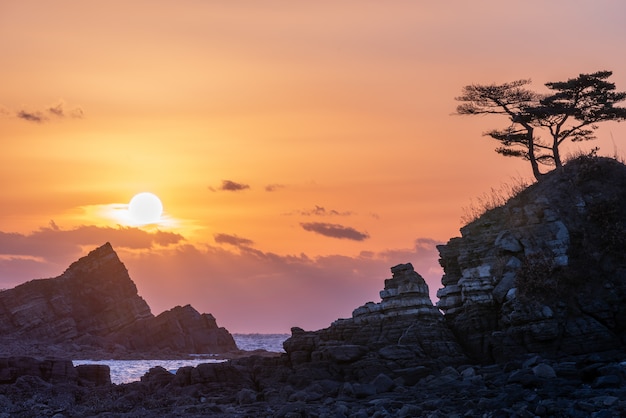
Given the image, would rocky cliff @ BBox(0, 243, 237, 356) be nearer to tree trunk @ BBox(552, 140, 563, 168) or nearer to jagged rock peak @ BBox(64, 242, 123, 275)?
jagged rock peak @ BBox(64, 242, 123, 275)

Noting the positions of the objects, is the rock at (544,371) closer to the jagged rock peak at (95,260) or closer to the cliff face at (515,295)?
the cliff face at (515,295)

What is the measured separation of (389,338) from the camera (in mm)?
43969

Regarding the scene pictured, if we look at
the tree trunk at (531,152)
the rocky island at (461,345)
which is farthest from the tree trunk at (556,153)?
the rocky island at (461,345)

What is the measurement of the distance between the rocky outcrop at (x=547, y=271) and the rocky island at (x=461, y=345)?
74 millimetres

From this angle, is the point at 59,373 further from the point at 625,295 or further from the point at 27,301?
the point at 27,301

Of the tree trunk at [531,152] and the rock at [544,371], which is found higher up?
the tree trunk at [531,152]

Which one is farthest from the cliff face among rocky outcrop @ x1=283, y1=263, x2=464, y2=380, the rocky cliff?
the rocky cliff

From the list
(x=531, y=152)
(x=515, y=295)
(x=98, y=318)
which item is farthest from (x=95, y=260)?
(x=515, y=295)

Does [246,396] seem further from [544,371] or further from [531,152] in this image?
[531,152]

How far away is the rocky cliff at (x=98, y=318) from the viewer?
115 metres

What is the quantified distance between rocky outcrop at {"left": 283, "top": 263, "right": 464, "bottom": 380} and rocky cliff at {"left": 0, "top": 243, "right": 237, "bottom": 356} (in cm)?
7025

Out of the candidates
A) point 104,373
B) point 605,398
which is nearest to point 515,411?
point 605,398

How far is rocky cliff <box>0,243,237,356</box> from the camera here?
377ft

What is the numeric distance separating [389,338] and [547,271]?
30.5 ft
